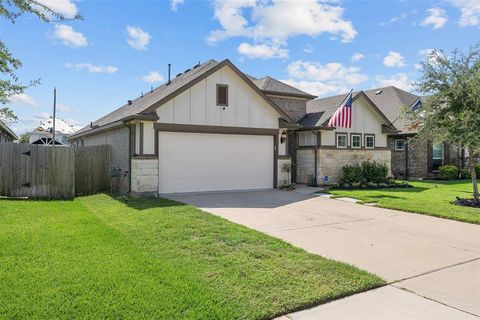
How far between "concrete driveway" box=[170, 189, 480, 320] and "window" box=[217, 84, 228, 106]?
4.08 meters

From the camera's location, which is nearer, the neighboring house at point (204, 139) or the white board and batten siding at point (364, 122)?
the neighboring house at point (204, 139)

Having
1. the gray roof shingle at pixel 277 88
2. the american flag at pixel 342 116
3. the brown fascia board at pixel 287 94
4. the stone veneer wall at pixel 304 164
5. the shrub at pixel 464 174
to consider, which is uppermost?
the gray roof shingle at pixel 277 88

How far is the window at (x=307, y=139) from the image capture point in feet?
56.1

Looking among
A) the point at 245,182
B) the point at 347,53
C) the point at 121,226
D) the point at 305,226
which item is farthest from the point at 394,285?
the point at 347,53

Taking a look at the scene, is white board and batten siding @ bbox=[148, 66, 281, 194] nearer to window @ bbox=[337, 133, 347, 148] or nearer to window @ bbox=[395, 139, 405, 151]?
window @ bbox=[337, 133, 347, 148]

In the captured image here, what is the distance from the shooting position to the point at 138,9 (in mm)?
10875

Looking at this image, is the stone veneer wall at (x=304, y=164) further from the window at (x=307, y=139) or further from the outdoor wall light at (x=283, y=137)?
the outdoor wall light at (x=283, y=137)

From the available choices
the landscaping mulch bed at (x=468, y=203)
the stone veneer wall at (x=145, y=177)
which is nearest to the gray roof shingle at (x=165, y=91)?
the stone veneer wall at (x=145, y=177)

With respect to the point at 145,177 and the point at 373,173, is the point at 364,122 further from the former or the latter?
the point at 145,177

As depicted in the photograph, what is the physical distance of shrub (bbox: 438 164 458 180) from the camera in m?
21.1

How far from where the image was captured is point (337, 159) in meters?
17.3

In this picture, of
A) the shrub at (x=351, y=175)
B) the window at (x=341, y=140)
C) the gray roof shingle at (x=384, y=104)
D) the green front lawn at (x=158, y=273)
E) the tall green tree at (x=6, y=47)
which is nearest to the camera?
the green front lawn at (x=158, y=273)

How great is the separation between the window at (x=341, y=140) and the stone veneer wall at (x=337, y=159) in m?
0.26

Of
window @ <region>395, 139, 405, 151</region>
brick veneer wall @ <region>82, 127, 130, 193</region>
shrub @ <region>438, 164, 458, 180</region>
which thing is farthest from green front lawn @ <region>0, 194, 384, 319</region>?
shrub @ <region>438, 164, 458, 180</region>
